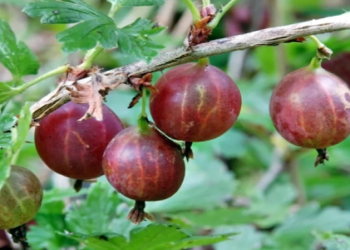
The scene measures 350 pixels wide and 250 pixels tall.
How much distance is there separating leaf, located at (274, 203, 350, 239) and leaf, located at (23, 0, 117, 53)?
4.55 feet

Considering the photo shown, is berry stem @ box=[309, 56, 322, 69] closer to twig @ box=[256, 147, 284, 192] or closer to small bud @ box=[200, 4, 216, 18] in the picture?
small bud @ box=[200, 4, 216, 18]

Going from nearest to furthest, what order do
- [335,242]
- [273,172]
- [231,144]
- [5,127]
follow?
1. [5,127]
2. [335,242]
3. [273,172]
4. [231,144]

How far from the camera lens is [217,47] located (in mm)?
1131

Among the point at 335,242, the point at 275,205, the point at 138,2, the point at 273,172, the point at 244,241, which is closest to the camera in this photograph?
the point at 138,2

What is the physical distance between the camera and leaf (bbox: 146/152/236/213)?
1.94 m

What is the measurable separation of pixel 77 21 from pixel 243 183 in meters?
2.11

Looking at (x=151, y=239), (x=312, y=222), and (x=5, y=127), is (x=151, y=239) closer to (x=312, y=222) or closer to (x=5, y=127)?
(x=5, y=127)

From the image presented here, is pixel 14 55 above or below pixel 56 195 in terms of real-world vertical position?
above

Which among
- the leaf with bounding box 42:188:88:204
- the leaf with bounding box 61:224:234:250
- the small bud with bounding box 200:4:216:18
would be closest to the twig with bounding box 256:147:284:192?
the leaf with bounding box 42:188:88:204

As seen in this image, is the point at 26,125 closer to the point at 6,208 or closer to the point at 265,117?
the point at 6,208

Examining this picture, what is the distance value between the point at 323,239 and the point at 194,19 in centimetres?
66

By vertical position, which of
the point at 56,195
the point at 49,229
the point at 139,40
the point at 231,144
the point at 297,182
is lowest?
the point at 49,229

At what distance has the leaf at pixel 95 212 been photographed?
1523 millimetres

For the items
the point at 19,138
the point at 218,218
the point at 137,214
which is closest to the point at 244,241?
the point at 218,218
